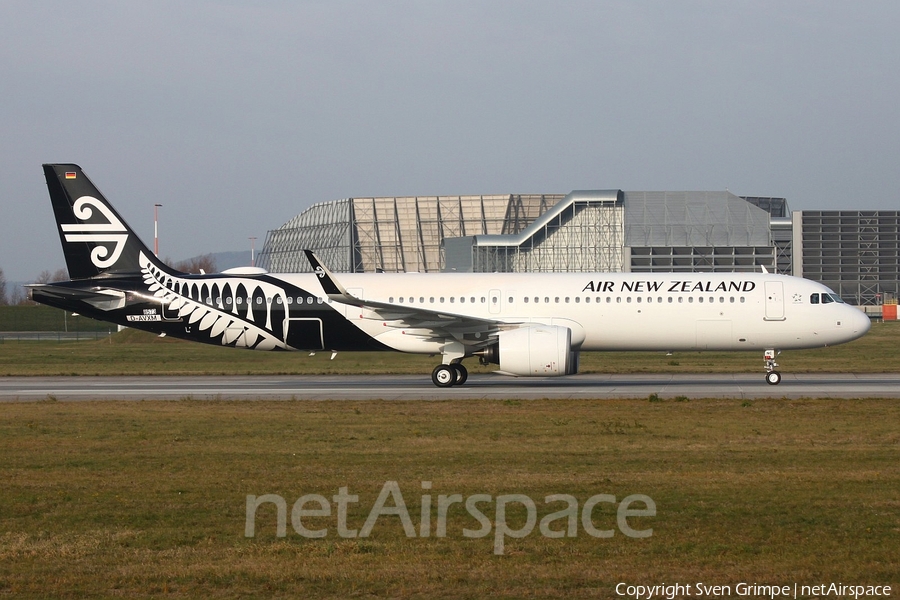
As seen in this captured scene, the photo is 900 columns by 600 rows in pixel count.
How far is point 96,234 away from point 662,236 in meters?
53.2

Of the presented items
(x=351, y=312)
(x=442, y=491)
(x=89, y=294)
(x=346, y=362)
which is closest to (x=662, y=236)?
(x=346, y=362)

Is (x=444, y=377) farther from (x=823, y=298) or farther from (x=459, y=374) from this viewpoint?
(x=823, y=298)

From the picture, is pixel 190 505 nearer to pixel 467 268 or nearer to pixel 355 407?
pixel 355 407

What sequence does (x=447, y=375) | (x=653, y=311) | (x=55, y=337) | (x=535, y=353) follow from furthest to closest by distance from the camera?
(x=55, y=337) < (x=447, y=375) < (x=653, y=311) < (x=535, y=353)

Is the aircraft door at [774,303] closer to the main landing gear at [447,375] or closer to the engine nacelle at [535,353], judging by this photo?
the engine nacelle at [535,353]

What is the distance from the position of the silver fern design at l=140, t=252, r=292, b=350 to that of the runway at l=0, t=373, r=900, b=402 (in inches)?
63.8

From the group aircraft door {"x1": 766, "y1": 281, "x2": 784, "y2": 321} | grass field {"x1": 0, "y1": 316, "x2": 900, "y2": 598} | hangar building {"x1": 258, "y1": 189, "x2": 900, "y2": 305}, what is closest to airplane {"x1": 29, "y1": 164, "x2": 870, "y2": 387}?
aircraft door {"x1": 766, "y1": 281, "x2": 784, "y2": 321}

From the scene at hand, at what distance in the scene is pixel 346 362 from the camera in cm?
3803

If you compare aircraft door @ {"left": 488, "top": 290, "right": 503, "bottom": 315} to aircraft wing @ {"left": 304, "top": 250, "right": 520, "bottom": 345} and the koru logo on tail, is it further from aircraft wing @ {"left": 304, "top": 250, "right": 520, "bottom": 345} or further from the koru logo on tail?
the koru logo on tail

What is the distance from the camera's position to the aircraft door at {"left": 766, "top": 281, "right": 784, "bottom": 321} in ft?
94.6

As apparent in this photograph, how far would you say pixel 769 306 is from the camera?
94.8 feet

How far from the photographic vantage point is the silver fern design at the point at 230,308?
30.0 m

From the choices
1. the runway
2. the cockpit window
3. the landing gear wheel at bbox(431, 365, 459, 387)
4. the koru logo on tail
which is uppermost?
the koru logo on tail

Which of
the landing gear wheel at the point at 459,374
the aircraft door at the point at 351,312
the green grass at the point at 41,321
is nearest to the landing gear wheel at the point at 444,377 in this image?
the landing gear wheel at the point at 459,374
